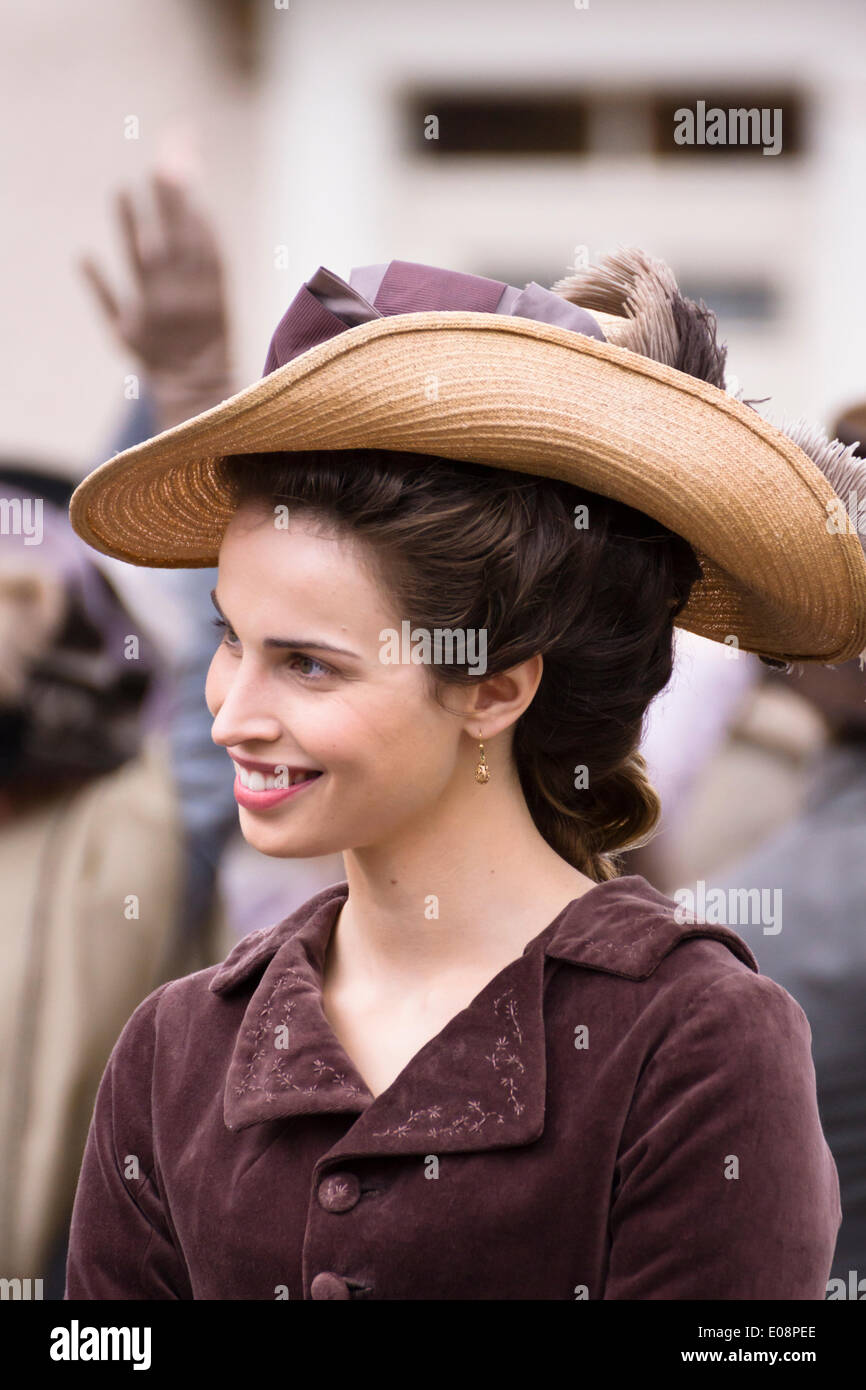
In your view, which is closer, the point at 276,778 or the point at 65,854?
the point at 276,778

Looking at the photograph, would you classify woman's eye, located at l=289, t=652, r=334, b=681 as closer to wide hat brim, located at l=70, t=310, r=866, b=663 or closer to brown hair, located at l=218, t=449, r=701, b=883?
brown hair, located at l=218, t=449, r=701, b=883

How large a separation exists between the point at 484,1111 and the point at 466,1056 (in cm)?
6

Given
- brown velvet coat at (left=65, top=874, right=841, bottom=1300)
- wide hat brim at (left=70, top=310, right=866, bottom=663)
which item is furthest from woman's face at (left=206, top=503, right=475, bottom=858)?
brown velvet coat at (left=65, top=874, right=841, bottom=1300)

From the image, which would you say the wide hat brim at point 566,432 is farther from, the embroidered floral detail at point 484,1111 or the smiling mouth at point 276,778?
the embroidered floral detail at point 484,1111

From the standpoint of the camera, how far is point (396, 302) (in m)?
1.39

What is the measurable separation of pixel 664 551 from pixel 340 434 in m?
0.36

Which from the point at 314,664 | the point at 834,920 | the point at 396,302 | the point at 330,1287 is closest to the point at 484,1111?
the point at 330,1287

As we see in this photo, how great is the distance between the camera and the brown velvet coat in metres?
1.26

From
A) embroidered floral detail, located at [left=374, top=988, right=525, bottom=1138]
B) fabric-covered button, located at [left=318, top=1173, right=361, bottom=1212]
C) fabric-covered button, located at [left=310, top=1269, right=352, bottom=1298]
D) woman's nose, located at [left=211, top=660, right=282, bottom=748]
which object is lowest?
fabric-covered button, located at [left=310, top=1269, right=352, bottom=1298]

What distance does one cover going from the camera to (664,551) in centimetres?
144

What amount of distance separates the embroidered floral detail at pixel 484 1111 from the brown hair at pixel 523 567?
0.31 metres

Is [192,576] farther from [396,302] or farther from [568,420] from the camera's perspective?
[568,420]
